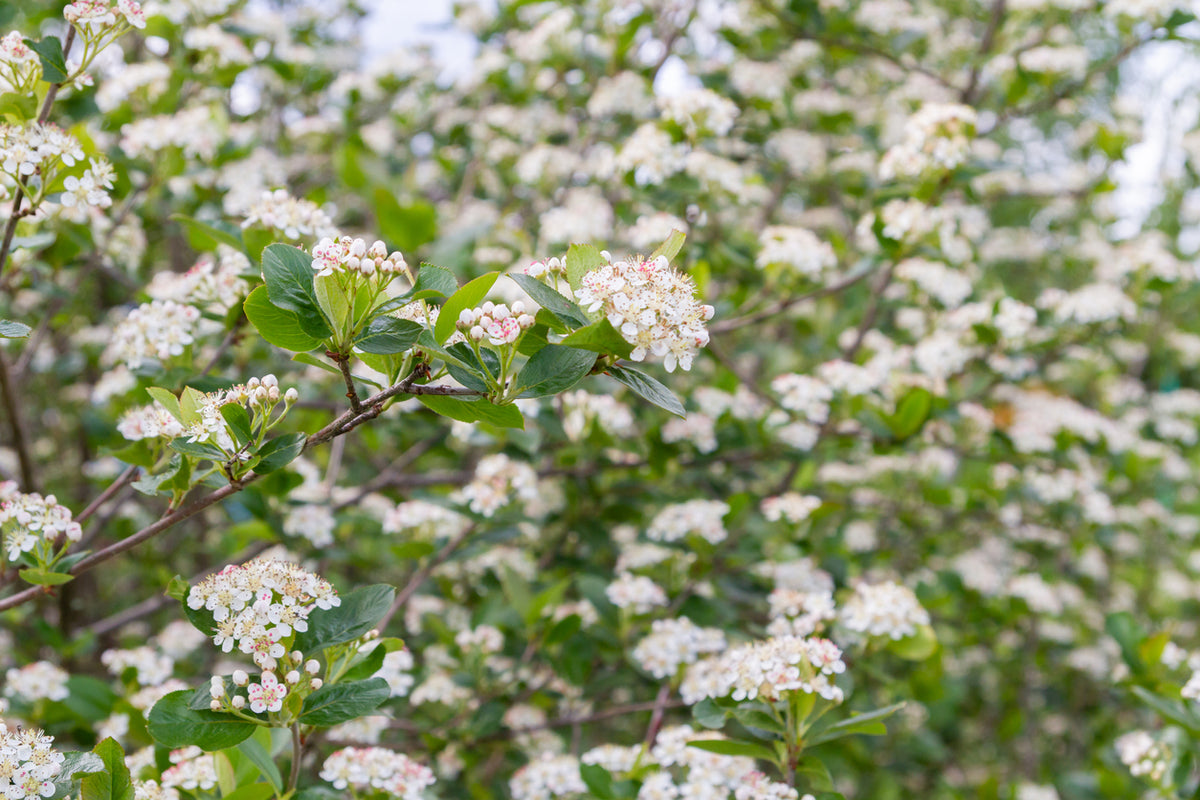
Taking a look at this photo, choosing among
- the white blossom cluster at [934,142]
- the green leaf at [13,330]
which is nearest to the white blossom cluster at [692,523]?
the white blossom cluster at [934,142]

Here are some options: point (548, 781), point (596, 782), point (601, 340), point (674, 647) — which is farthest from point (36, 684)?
point (601, 340)

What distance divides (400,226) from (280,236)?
1.04 meters

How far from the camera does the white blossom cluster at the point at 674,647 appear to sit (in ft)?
6.21

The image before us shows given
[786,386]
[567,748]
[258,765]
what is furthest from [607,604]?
[258,765]

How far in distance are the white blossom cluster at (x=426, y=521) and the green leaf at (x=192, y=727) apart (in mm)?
923

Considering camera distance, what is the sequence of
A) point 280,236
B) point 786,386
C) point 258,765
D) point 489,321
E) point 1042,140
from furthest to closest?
point 1042,140 → point 786,386 → point 280,236 → point 258,765 → point 489,321

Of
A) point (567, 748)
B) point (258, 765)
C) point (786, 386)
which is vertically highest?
point (258, 765)

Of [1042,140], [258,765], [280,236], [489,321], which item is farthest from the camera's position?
[1042,140]

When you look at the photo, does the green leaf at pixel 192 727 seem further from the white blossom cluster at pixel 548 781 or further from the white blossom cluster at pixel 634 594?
the white blossom cluster at pixel 634 594

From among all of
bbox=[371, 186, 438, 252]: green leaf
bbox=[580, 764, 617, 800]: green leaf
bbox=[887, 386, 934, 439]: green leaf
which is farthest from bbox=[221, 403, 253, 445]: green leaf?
bbox=[887, 386, 934, 439]: green leaf

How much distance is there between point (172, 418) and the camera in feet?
4.35

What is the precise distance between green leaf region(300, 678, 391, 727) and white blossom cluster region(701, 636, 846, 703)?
58cm

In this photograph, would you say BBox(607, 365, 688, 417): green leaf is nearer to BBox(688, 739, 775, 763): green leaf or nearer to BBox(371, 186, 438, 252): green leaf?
BBox(688, 739, 775, 763): green leaf

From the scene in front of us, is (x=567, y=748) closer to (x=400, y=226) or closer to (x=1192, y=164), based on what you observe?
(x=400, y=226)
